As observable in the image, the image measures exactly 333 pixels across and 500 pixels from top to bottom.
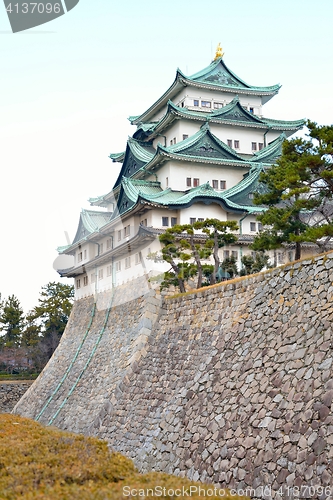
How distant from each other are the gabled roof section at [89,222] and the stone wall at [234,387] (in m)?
12.7

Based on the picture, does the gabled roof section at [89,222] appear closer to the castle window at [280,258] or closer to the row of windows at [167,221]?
the row of windows at [167,221]

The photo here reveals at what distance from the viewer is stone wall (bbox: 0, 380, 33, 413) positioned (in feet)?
120

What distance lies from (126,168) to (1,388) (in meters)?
17.6

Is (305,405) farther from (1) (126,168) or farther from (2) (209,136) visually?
(1) (126,168)

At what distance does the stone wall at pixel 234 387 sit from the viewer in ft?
30.7

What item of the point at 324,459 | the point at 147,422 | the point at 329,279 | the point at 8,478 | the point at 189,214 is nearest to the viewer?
the point at 8,478

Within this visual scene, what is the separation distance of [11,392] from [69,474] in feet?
108

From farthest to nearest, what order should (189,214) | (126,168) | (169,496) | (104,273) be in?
1. (126,168)
2. (104,273)
3. (189,214)
4. (169,496)

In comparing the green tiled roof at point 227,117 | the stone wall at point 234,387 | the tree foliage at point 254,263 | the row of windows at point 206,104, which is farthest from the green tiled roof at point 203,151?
the stone wall at point 234,387

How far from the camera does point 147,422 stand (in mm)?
15344

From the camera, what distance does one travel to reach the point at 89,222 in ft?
109

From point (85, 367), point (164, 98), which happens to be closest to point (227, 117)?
point (164, 98)

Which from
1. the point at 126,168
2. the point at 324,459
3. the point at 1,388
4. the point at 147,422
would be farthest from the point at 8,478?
the point at 1,388

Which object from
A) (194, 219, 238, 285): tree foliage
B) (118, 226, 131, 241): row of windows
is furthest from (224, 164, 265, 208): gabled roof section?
(194, 219, 238, 285): tree foliage
